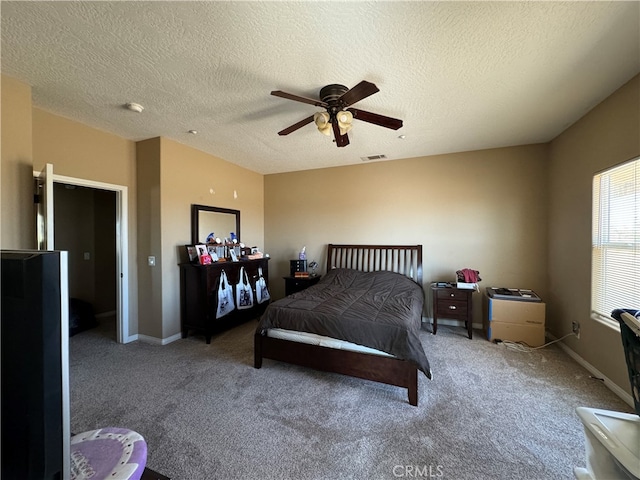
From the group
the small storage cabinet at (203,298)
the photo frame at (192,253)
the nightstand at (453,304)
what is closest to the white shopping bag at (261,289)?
the small storage cabinet at (203,298)

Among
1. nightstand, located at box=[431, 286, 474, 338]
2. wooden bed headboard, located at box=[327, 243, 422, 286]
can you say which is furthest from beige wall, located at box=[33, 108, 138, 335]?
nightstand, located at box=[431, 286, 474, 338]

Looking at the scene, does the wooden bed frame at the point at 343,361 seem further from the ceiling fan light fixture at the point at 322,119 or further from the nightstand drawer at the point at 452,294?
the ceiling fan light fixture at the point at 322,119

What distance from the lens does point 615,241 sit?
7.62 ft

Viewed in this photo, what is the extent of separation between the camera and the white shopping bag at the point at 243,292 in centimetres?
388

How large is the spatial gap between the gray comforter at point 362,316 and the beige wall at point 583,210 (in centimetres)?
165

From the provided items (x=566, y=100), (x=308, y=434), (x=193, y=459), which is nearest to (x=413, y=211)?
(x=566, y=100)

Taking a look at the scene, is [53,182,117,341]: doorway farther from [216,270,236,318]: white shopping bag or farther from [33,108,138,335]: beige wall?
[216,270,236,318]: white shopping bag

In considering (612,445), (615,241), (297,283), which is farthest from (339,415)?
(615,241)

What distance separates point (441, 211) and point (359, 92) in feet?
9.34

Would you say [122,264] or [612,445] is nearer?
[612,445]

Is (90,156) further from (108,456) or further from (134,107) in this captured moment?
(108,456)

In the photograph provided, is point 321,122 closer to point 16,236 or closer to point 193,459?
point 193,459

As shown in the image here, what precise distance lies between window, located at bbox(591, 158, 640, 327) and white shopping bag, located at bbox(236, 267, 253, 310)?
423cm

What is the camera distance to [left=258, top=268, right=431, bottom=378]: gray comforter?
7.07 feet
